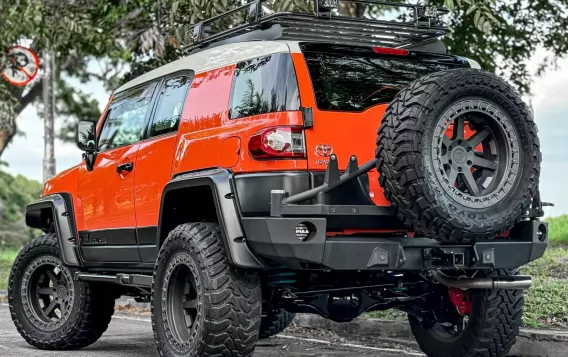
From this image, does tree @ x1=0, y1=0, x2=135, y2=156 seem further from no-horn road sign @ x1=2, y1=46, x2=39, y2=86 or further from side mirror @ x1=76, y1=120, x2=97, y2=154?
side mirror @ x1=76, y1=120, x2=97, y2=154

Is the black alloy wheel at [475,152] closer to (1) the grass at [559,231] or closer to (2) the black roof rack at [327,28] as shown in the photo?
(2) the black roof rack at [327,28]

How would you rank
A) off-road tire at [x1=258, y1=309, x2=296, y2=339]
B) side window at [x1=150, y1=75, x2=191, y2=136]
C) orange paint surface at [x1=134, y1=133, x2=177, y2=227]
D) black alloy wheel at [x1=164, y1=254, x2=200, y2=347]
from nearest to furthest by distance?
black alloy wheel at [x1=164, y1=254, x2=200, y2=347]
orange paint surface at [x1=134, y1=133, x2=177, y2=227]
side window at [x1=150, y1=75, x2=191, y2=136]
off-road tire at [x1=258, y1=309, x2=296, y2=339]

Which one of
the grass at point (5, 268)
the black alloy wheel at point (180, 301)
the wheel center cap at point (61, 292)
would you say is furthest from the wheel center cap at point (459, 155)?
the grass at point (5, 268)

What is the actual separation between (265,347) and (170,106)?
7.70ft

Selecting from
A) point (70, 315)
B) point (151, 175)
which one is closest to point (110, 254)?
point (70, 315)

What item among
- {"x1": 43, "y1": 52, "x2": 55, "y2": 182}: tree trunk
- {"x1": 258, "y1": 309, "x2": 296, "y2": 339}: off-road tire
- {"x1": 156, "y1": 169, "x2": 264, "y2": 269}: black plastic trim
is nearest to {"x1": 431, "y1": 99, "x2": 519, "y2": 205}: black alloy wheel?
{"x1": 156, "y1": 169, "x2": 264, "y2": 269}: black plastic trim

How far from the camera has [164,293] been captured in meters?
6.15

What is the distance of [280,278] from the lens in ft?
19.9

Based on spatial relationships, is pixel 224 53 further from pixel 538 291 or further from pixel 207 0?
pixel 538 291

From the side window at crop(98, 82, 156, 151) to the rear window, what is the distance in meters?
1.86

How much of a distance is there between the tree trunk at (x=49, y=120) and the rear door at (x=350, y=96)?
1587 cm

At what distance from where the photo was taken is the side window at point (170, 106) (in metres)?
6.69

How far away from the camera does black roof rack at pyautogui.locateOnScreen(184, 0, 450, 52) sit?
6.22 meters

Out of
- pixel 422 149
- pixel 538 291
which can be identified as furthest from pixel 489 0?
pixel 422 149
